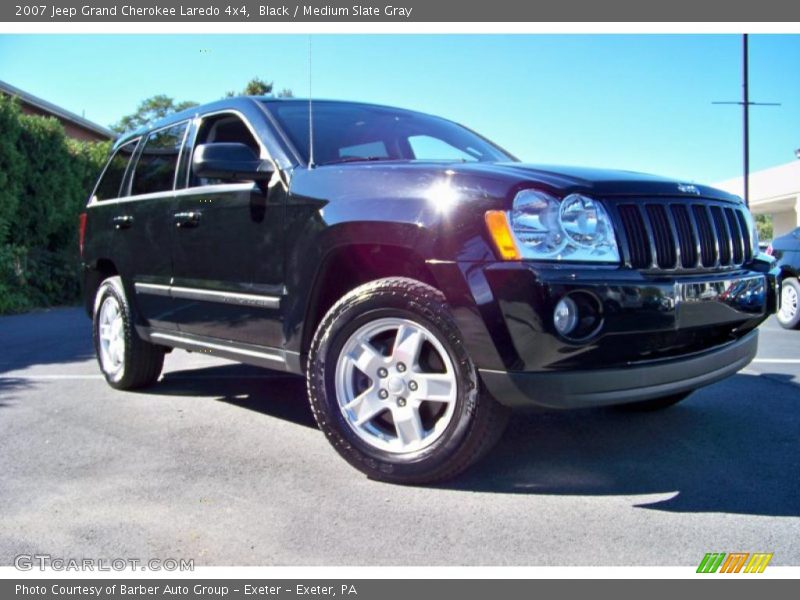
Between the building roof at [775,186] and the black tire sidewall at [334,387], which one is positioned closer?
the black tire sidewall at [334,387]

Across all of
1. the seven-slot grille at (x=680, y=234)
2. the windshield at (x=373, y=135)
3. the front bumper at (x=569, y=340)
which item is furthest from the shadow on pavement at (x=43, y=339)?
the seven-slot grille at (x=680, y=234)

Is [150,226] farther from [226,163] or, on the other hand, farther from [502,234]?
[502,234]

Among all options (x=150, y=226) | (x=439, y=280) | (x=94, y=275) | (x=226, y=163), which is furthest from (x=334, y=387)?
(x=94, y=275)

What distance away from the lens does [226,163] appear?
3.38 meters

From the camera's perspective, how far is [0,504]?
288cm

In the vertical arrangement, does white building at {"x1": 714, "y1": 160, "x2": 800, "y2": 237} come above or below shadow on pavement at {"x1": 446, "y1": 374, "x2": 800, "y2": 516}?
above

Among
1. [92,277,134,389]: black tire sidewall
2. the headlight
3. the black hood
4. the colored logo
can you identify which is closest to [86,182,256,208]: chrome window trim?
[92,277,134,389]: black tire sidewall

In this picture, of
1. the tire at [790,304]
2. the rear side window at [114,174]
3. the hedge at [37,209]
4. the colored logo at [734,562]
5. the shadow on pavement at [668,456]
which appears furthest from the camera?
the hedge at [37,209]

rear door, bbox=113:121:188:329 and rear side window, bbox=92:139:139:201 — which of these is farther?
rear side window, bbox=92:139:139:201

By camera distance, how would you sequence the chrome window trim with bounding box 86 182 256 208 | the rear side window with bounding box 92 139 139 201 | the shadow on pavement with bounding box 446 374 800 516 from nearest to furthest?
the shadow on pavement with bounding box 446 374 800 516 → the chrome window trim with bounding box 86 182 256 208 → the rear side window with bounding box 92 139 139 201

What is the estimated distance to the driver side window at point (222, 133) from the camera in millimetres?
3979

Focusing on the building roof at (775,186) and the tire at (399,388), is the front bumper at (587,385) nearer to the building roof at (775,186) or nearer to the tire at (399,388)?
the tire at (399,388)

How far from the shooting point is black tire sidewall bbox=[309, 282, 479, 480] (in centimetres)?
278

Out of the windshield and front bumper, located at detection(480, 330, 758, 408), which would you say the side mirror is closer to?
the windshield
